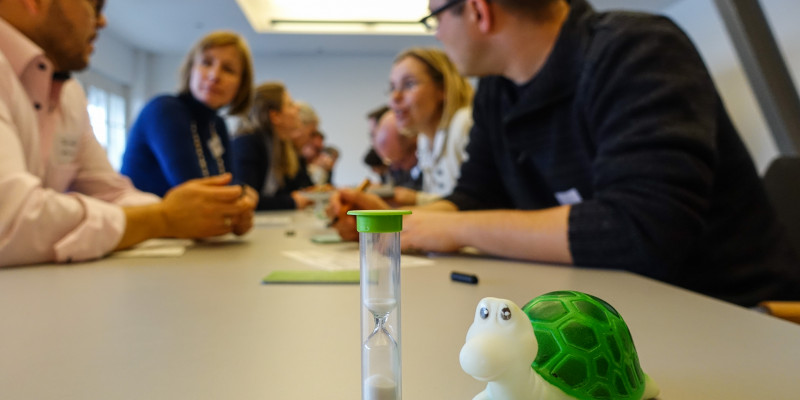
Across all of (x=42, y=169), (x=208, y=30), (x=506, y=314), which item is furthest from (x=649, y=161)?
(x=208, y=30)

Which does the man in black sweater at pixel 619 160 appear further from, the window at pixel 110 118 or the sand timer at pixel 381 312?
the window at pixel 110 118

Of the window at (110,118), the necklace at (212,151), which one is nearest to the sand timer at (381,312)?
the necklace at (212,151)

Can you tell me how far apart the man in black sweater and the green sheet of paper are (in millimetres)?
265

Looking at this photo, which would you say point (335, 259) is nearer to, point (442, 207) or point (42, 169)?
point (442, 207)

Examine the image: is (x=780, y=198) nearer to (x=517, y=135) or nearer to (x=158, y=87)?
(x=517, y=135)

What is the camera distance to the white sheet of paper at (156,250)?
36.9 inches

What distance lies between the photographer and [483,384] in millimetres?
328

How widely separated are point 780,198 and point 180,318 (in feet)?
3.97

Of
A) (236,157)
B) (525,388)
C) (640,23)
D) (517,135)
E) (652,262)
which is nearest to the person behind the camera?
(525,388)

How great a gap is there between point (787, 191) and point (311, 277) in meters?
1.06

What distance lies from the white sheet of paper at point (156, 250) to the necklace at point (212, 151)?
0.84 m

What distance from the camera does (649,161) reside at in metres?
0.73

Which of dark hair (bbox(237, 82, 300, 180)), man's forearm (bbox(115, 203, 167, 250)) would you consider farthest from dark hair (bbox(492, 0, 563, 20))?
dark hair (bbox(237, 82, 300, 180))

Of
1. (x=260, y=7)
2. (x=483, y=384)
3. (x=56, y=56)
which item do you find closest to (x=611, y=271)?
(x=483, y=384)
